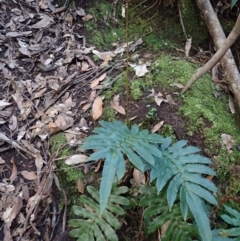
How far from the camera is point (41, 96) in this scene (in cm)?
321

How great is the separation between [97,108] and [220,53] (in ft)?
3.17

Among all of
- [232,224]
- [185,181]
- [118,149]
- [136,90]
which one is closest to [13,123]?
[136,90]

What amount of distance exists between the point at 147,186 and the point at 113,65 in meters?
1.35

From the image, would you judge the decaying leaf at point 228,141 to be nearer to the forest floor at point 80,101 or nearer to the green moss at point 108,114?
the forest floor at point 80,101

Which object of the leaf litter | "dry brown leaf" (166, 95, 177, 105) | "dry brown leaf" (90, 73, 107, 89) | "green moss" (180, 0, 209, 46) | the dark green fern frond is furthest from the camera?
"green moss" (180, 0, 209, 46)

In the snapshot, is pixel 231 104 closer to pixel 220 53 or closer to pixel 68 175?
pixel 220 53

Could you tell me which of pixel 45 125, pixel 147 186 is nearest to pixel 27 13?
pixel 45 125

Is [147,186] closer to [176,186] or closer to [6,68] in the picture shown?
[176,186]

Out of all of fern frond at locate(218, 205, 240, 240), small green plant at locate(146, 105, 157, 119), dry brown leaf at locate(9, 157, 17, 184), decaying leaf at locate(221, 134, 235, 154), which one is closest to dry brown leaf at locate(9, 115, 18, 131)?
dry brown leaf at locate(9, 157, 17, 184)

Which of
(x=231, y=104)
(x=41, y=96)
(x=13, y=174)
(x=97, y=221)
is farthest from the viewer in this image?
(x=41, y=96)

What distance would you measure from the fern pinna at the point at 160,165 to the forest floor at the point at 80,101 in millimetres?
285

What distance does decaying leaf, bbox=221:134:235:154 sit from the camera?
8.47ft

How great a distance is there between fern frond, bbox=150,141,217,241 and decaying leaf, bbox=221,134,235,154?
0.46m

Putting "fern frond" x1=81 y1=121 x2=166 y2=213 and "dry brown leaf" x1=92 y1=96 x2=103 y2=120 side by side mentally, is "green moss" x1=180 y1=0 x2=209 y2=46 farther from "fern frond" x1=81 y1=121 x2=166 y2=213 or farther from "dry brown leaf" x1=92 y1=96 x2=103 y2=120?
"fern frond" x1=81 y1=121 x2=166 y2=213
